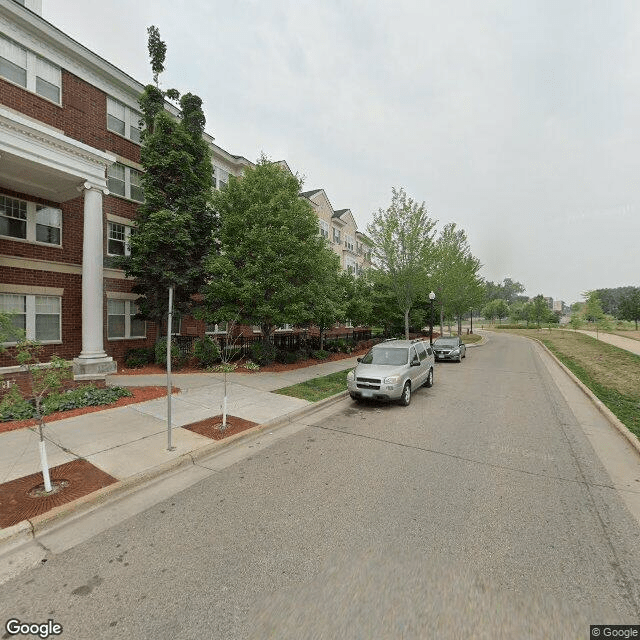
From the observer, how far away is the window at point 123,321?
1491 centimetres

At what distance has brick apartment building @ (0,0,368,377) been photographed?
991cm

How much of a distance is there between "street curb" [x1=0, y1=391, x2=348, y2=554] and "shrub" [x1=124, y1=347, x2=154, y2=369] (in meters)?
9.64

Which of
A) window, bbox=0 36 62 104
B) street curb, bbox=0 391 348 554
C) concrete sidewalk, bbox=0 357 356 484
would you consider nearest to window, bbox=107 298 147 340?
concrete sidewalk, bbox=0 357 356 484

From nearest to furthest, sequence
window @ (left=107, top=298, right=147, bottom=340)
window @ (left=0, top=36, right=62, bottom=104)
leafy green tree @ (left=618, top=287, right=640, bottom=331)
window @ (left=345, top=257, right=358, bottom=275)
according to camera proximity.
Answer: window @ (left=0, top=36, right=62, bottom=104), window @ (left=107, top=298, right=147, bottom=340), window @ (left=345, top=257, right=358, bottom=275), leafy green tree @ (left=618, top=287, right=640, bottom=331)

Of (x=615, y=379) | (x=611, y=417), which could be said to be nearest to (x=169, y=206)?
(x=611, y=417)

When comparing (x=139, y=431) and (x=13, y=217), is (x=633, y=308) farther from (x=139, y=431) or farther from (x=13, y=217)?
(x=13, y=217)

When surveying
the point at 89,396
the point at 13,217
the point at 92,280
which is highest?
the point at 13,217

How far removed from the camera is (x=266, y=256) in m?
13.0

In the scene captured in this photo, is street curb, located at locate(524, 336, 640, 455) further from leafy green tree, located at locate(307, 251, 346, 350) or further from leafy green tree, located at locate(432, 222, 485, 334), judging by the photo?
leafy green tree, located at locate(432, 222, 485, 334)

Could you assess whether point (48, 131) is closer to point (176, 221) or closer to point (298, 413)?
point (176, 221)

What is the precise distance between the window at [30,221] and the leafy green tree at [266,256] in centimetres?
595

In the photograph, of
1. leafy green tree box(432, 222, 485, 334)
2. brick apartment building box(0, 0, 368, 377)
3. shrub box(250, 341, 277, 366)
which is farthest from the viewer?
leafy green tree box(432, 222, 485, 334)

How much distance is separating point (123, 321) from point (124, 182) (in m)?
6.68

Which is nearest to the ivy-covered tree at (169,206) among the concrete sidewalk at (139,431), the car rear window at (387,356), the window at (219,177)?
the concrete sidewalk at (139,431)
